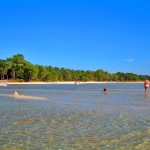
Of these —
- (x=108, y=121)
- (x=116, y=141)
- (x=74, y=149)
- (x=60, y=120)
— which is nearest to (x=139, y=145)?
(x=116, y=141)

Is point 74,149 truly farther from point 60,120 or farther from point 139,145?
point 60,120

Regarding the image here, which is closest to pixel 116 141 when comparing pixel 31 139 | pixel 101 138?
pixel 101 138

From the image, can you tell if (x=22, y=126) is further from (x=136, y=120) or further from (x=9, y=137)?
(x=136, y=120)

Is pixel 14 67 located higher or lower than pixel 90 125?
higher

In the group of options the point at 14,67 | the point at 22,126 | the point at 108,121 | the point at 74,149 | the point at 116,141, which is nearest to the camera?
the point at 74,149

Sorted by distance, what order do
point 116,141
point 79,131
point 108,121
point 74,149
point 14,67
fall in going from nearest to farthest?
point 74,149
point 116,141
point 79,131
point 108,121
point 14,67

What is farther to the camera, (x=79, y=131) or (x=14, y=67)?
(x=14, y=67)

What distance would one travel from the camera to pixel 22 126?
1481cm

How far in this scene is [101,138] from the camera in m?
12.2

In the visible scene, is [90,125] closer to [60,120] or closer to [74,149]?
[60,120]

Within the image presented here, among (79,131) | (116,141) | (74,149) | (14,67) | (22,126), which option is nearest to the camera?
(74,149)

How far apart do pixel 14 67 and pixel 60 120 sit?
16896 centimetres

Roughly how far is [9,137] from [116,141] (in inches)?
162

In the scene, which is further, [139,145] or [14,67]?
[14,67]
